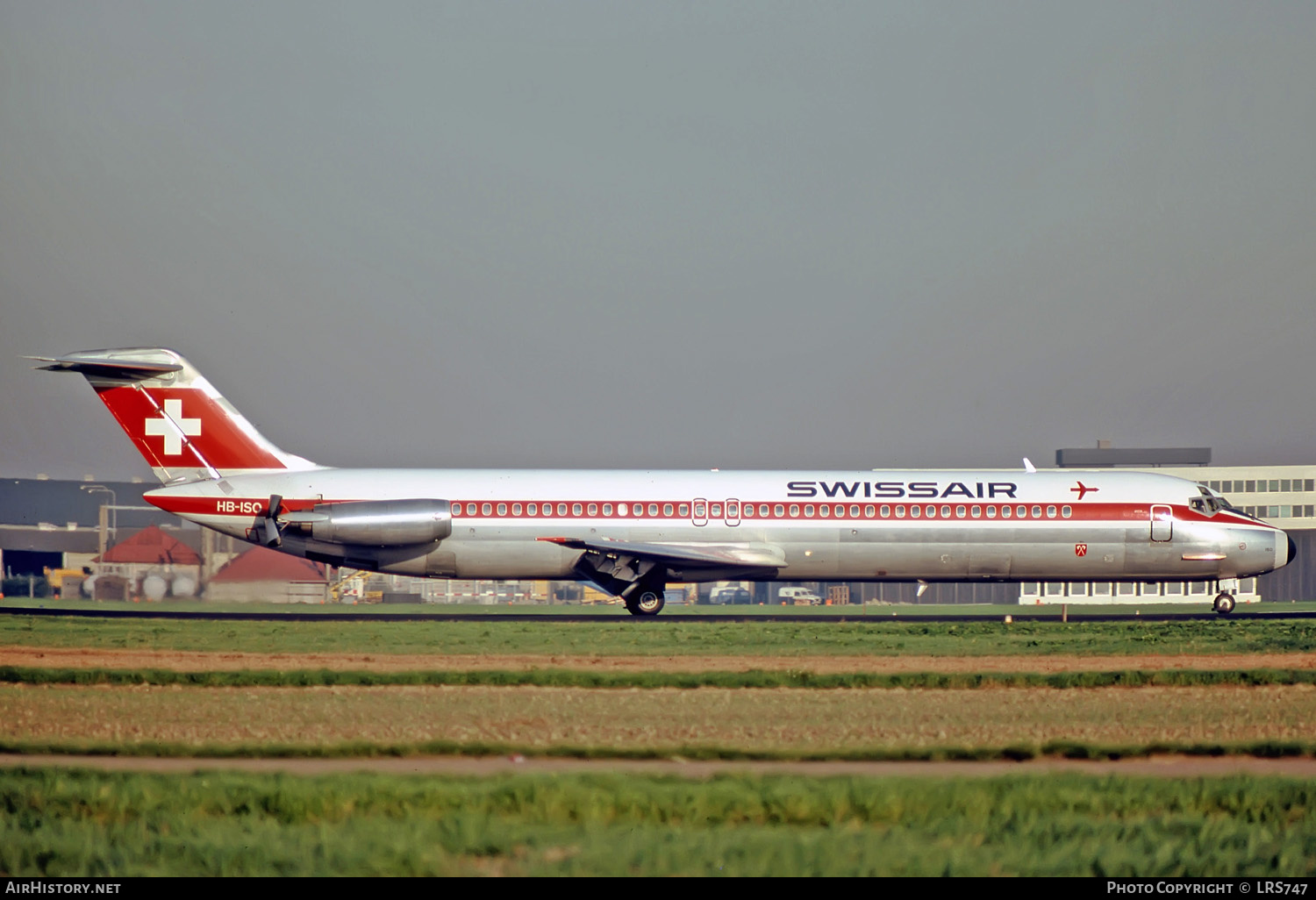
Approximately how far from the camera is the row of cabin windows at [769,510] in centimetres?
3547

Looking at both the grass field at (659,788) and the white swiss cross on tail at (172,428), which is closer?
the grass field at (659,788)

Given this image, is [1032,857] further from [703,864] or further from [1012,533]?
[1012,533]

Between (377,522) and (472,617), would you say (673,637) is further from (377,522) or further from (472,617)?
(472,617)

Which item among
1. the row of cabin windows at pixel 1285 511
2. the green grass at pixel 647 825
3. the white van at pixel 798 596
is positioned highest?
the row of cabin windows at pixel 1285 511

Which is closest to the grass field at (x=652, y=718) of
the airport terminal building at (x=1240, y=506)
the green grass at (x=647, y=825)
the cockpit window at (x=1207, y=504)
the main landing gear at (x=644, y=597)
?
the green grass at (x=647, y=825)

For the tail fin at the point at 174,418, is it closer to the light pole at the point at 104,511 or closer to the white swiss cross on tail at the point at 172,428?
the white swiss cross on tail at the point at 172,428

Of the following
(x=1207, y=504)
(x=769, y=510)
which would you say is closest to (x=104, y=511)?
(x=769, y=510)

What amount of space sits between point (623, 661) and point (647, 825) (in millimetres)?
13232

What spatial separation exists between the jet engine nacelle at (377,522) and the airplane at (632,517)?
0.16ft

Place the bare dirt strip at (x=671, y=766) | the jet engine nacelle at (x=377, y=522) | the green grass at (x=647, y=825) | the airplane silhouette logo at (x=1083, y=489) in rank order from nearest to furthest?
the green grass at (x=647, y=825) < the bare dirt strip at (x=671, y=766) < the jet engine nacelle at (x=377, y=522) < the airplane silhouette logo at (x=1083, y=489)

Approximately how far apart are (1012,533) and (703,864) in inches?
1180

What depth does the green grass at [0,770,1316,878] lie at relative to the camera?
8.41 metres

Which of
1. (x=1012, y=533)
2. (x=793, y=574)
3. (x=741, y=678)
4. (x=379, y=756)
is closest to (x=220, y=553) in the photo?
(x=793, y=574)

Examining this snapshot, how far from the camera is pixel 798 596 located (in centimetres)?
7612
